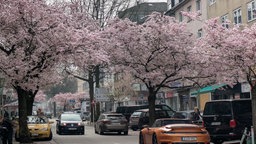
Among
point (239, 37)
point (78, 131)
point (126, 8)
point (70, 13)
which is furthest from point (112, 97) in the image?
point (239, 37)

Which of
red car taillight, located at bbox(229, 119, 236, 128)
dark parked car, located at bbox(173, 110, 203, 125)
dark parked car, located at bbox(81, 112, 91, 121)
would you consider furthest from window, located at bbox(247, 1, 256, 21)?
dark parked car, located at bbox(81, 112, 91, 121)

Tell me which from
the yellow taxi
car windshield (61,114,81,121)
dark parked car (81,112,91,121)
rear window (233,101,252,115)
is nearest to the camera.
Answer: rear window (233,101,252,115)

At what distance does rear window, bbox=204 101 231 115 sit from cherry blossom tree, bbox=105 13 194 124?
7.11 m

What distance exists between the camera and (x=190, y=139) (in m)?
15.2

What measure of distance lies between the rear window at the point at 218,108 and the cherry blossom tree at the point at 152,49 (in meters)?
7.11

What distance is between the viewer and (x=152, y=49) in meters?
26.0

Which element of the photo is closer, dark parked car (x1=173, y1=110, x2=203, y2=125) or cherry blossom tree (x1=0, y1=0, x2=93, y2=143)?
cherry blossom tree (x1=0, y1=0, x2=93, y2=143)

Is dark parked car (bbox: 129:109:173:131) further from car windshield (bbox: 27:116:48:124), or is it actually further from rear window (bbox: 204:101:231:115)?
rear window (bbox: 204:101:231:115)

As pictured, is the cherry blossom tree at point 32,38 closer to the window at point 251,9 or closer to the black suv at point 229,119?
the black suv at point 229,119

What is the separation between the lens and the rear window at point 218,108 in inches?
698

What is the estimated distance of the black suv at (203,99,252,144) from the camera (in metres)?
17.4

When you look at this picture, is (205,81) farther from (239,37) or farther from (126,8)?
(126,8)

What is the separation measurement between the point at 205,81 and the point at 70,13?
9445 millimetres

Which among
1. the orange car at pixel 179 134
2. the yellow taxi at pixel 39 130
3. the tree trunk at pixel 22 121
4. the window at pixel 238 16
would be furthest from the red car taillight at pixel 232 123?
the window at pixel 238 16
